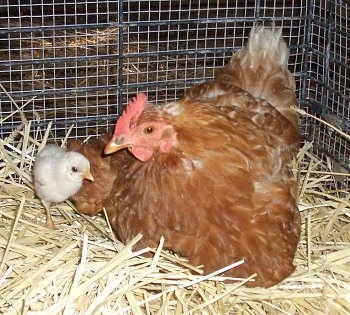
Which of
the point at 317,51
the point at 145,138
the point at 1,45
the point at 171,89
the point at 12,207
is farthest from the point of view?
the point at 1,45

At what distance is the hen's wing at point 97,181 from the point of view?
3.27m

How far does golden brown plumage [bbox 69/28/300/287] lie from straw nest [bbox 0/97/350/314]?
96mm

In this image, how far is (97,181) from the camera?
10.8 feet

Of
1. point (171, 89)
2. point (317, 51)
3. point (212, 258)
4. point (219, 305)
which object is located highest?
point (317, 51)

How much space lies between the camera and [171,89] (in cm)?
456

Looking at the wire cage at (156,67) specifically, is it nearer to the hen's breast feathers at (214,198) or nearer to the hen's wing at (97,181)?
the hen's wing at (97,181)

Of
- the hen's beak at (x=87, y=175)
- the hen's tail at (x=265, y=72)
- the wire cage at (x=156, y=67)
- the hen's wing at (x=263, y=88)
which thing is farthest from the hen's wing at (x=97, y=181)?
the hen's tail at (x=265, y=72)

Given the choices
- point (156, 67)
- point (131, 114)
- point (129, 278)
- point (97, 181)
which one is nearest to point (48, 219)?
point (97, 181)

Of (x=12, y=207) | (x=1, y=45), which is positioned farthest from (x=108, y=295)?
(x=1, y=45)

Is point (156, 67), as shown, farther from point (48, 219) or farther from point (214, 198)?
point (214, 198)

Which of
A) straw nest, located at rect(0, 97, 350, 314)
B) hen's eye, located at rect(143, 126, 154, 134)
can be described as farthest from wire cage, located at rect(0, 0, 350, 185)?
hen's eye, located at rect(143, 126, 154, 134)

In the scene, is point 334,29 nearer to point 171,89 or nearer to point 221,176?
point 171,89

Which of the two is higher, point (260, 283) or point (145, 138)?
point (145, 138)

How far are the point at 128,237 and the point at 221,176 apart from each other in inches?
20.1
